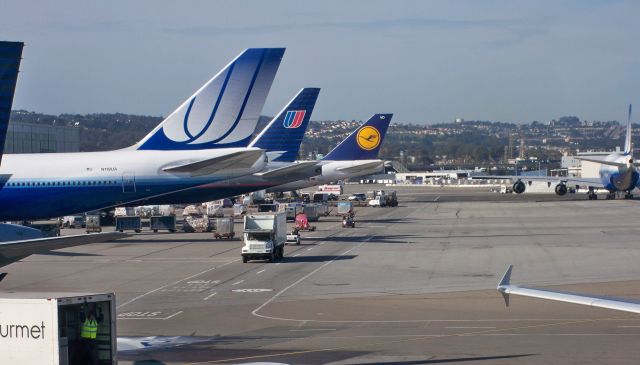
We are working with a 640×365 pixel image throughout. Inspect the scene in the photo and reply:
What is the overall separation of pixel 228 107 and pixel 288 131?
22.1 meters

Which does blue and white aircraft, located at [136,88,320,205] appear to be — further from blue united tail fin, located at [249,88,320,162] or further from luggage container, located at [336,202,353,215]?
luggage container, located at [336,202,353,215]

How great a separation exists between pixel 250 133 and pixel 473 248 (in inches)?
593

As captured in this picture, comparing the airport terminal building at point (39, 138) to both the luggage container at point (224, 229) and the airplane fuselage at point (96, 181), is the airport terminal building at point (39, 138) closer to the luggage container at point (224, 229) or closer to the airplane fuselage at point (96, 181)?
the luggage container at point (224, 229)

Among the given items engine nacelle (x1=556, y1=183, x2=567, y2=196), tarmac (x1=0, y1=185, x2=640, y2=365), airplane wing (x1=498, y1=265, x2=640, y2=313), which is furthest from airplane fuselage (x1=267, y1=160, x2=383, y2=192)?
airplane wing (x1=498, y1=265, x2=640, y2=313)

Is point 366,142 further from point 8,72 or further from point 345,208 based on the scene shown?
point 8,72

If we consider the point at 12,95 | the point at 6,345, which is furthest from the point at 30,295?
the point at 12,95

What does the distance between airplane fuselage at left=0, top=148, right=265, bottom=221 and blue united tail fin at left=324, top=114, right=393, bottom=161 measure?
3579 centimetres

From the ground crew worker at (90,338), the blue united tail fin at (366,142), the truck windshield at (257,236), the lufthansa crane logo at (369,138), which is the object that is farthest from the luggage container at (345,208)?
the ground crew worker at (90,338)

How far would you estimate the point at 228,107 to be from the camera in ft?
180

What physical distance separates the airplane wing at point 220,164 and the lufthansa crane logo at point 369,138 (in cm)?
3642

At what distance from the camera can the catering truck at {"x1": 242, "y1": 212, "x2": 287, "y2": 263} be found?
1967 inches

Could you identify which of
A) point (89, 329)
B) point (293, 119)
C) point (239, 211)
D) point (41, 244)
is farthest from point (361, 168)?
point (89, 329)

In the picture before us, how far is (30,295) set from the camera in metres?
19.7

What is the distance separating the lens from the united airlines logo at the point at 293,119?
77.1 meters
